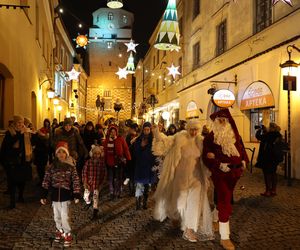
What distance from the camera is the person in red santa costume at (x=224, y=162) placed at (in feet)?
17.9

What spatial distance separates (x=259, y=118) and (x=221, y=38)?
235 inches

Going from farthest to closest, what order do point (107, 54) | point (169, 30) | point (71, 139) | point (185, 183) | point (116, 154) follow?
1. point (107, 54)
2. point (169, 30)
3. point (71, 139)
4. point (116, 154)
5. point (185, 183)

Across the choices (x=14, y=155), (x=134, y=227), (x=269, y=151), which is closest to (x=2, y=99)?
(x=14, y=155)

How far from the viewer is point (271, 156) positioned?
367 inches

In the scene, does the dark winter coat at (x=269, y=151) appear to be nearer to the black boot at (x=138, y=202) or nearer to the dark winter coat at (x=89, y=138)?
the black boot at (x=138, y=202)

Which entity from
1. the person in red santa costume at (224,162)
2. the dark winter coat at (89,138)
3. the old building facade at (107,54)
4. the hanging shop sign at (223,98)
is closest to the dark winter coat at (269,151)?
the person in red santa costume at (224,162)

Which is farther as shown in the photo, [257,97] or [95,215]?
[257,97]

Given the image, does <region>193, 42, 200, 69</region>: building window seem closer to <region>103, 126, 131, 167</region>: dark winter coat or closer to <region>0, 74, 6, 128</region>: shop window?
<region>0, 74, 6, 128</region>: shop window

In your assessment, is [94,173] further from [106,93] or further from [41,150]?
[106,93]

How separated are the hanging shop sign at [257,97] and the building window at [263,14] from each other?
2.21 m

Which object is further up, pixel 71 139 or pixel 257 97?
pixel 257 97

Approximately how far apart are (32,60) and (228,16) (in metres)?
9.02

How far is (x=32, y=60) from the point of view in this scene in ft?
55.4

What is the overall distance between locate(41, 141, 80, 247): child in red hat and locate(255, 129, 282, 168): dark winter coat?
17.5 ft
